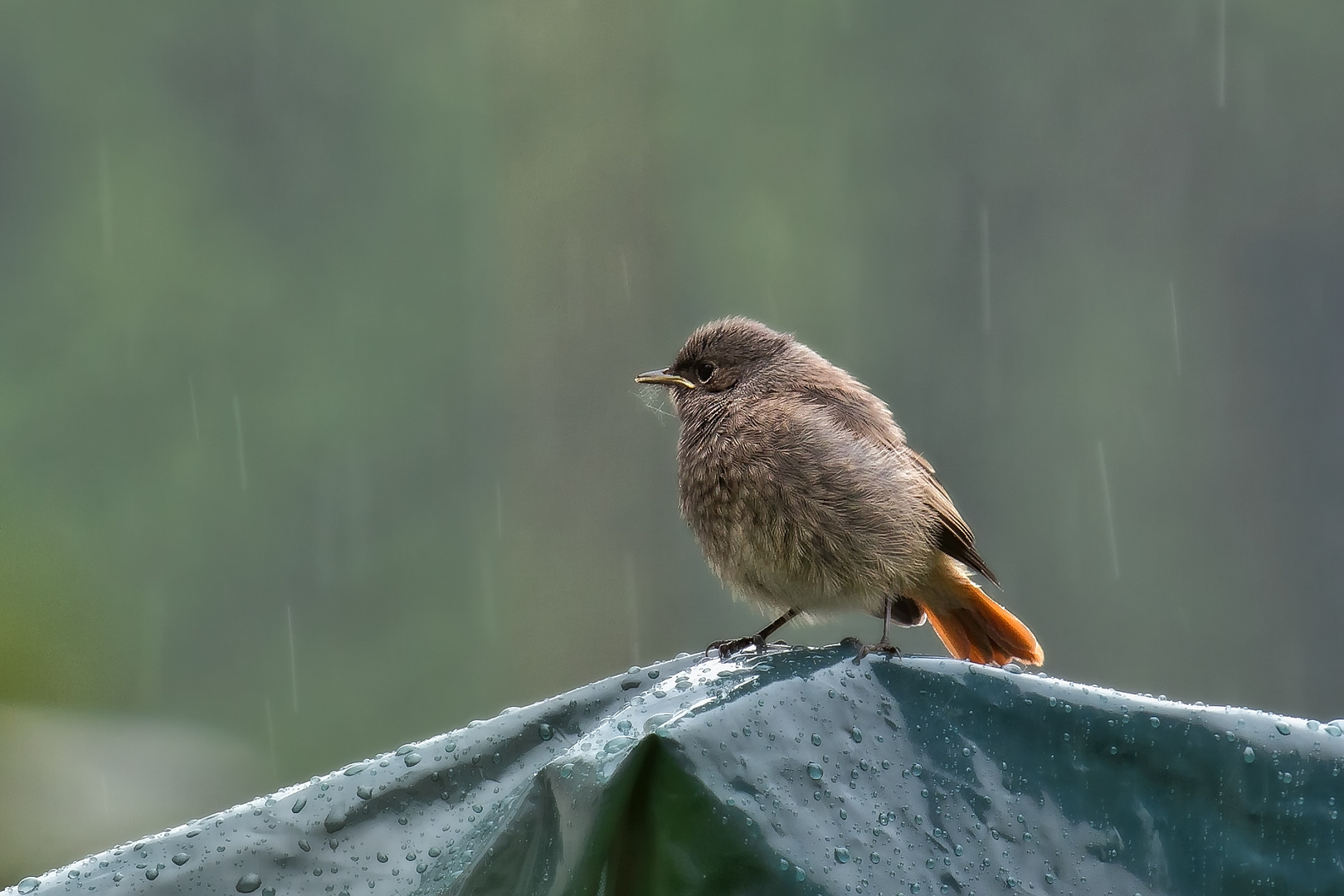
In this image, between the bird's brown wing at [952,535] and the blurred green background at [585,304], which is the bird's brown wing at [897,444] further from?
the blurred green background at [585,304]

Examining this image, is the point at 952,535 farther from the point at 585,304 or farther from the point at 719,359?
the point at 585,304

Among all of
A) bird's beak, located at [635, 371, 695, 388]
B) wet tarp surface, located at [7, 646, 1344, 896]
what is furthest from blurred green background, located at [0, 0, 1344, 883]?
wet tarp surface, located at [7, 646, 1344, 896]

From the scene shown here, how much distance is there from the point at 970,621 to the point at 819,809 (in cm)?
266

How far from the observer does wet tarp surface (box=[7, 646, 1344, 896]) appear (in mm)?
1801

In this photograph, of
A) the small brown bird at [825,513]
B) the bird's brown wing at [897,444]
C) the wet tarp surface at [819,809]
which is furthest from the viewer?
the bird's brown wing at [897,444]

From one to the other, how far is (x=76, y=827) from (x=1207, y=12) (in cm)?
1630

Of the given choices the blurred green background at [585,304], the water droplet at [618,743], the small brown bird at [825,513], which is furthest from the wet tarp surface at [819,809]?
the blurred green background at [585,304]

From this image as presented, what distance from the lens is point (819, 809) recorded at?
1.87m

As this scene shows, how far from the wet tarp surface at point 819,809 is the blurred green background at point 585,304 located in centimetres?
1069

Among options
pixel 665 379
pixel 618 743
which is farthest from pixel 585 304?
pixel 618 743

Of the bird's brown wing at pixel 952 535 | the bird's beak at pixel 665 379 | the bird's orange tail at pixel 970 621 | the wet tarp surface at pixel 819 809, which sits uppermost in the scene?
the bird's beak at pixel 665 379

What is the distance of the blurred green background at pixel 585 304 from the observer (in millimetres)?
14336

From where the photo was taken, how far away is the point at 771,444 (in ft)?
13.2

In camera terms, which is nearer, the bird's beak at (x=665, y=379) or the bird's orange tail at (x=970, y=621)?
the bird's orange tail at (x=970, y=621)
